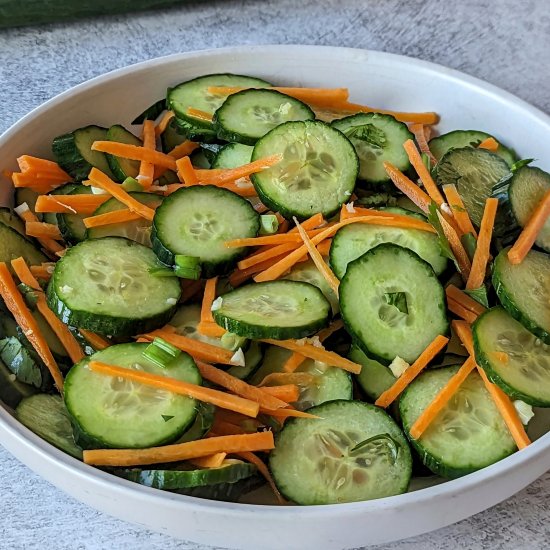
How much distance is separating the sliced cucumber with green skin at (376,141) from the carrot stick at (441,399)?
0.51 meters

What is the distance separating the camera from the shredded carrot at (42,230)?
166 centimetres

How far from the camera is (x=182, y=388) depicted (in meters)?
1.29

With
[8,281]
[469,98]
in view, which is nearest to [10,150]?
[8,281]

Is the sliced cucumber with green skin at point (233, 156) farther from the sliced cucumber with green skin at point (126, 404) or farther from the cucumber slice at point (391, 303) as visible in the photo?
the sliced cucumber with green skin at point (126, 404)

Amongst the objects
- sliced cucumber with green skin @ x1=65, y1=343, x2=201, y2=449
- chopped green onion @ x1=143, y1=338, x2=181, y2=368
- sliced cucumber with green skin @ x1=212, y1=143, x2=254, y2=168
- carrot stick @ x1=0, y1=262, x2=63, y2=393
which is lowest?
carrot stick @ x1=0, y1=262, x2=63, y2=393

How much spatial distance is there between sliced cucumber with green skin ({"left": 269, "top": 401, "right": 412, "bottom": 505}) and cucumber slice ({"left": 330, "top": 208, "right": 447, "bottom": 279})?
0.30 meters

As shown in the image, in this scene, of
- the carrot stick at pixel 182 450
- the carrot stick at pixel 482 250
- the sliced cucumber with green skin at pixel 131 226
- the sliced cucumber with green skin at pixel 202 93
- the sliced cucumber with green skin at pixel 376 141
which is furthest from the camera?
the sliced cucumber with green skin at pixel 202 93

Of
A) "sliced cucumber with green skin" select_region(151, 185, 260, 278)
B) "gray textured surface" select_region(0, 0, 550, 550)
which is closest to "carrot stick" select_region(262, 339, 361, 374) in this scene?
"sliced cucumber with green skin" select_region(151, 185, 260, 278)

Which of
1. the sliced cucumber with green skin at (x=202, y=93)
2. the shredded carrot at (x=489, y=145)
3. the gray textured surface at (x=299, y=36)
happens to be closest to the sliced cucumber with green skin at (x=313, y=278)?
the sliced cucumber with green skin at (x=202, y=93)

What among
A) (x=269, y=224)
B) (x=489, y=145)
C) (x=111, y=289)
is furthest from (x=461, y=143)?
(x=111, y=289)

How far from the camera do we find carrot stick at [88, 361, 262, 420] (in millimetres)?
1294

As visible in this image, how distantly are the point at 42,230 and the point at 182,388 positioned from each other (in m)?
0.59

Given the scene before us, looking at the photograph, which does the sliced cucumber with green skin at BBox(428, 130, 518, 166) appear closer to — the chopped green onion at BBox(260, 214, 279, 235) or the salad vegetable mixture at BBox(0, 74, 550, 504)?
the salad vegetable mixture at BBox(0, 74, 550, 504)

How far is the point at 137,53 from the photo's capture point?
252 centimetres
